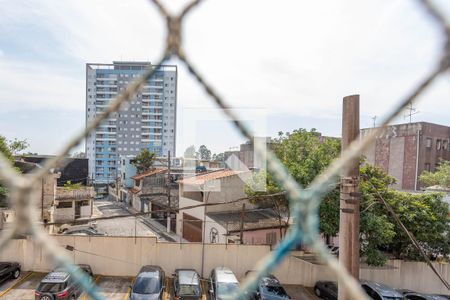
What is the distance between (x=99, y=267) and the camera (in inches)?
307

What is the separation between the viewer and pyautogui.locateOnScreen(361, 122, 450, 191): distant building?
15406mm

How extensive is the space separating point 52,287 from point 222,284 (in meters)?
3.18

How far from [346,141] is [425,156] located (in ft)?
53.8

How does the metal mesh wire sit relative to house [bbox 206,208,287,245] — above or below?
above

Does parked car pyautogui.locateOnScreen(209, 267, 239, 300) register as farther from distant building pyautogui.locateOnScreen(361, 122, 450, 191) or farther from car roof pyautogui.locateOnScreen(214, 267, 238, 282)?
distant building pyautogui.locateOnScreen(361, 122, 450, 191)

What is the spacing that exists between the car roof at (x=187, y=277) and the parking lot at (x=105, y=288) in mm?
399

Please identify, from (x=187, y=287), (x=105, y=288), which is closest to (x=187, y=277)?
(x=187, y=287)

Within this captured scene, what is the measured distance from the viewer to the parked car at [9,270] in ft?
22.2

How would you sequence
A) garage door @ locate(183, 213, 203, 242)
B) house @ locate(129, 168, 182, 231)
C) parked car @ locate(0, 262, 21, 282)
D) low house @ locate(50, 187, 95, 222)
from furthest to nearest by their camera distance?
1. house @ locate(129, 168, 182, 231)
2. low house @ locate(50, 187, 95, 222)
3. garage door @ locate(183, 213, 203, 242)
4. parked car @ locate(0, 262, 21, 282)

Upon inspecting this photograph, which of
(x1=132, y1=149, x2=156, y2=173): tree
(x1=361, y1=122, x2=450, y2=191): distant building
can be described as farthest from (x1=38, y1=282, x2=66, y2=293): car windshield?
(x1=132, y1=149, x2=156, y2=173): tree

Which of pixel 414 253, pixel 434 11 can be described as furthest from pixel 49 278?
pixel 414 253

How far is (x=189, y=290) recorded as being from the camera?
6367 millimetres

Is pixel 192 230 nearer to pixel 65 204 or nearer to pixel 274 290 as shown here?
pixel 274 290

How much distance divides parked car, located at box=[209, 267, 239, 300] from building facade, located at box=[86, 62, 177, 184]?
34.0 meters
